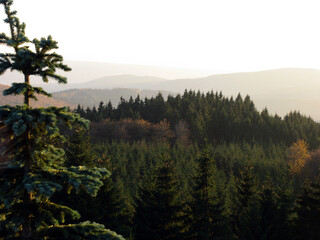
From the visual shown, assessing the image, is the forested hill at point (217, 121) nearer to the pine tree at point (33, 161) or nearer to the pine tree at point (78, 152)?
the pine tree at point (78, 152)

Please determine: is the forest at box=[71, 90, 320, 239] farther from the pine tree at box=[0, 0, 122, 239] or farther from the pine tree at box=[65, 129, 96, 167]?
the pine tree at box=[0, 0, 122, 239]

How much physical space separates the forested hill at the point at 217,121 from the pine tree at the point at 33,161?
104176mm

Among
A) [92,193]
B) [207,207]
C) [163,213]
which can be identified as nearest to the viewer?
[92,193]

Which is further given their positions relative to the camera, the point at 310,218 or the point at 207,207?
the point at 207,207

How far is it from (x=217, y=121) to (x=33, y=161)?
123 meters

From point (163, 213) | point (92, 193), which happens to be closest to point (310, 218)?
point (163, 213)

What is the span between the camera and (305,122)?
131 m

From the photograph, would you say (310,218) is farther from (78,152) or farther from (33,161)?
(33,161)

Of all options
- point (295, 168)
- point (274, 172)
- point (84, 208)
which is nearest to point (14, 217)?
point (84, 208)

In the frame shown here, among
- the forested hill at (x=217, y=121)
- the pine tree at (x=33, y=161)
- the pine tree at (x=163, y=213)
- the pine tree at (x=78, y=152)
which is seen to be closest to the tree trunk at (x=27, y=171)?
the pine tree at (x=33, y=161)

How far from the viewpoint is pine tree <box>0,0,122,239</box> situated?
6918mm

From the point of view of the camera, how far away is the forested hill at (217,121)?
119 meters

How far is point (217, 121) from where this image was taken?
127875 millimetres

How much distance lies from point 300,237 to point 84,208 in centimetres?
1665
